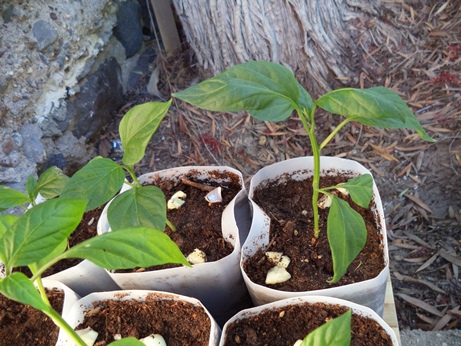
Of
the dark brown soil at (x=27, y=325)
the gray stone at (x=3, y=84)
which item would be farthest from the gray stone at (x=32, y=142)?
the dark brown soil at (x=27, y=325)

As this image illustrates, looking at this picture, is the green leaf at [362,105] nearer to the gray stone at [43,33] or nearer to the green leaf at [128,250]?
the green leaf at [128,250]

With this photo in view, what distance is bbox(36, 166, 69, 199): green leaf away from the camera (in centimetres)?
100

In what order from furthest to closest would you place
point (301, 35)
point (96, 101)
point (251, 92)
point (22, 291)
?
point (96, 101) < point (301, 35) < point (251, 92) < point (22, 291)

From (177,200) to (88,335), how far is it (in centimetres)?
36

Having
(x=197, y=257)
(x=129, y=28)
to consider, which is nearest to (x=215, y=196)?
(x=197, y=257)

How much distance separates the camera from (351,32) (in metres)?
1.53

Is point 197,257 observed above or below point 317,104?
below

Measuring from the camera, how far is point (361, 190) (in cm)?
84

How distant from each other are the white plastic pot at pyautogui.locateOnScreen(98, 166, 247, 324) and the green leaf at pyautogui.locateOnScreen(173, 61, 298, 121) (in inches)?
12.3

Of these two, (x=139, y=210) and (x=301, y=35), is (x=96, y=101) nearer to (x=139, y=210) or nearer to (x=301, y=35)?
(x=301, y=35)

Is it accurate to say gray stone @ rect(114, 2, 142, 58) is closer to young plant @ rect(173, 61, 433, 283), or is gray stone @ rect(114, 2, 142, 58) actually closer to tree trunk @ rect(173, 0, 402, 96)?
tree trunk @ rect(173, 0, 402, 96)

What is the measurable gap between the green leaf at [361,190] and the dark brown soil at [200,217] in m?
0.29

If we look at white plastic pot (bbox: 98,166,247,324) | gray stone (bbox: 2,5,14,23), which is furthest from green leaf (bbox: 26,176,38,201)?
gray stone (bbox: 2,5,14,23)

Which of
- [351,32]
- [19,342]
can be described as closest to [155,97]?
[351,32]
